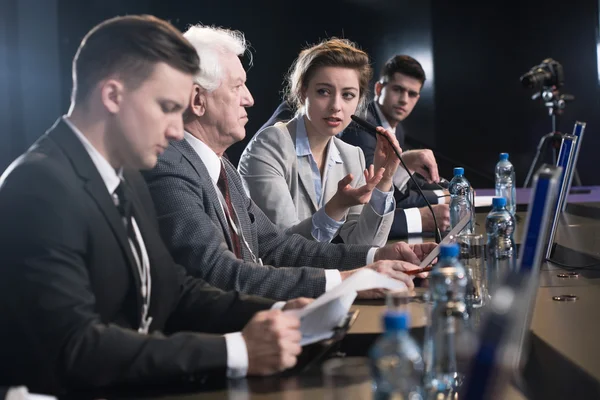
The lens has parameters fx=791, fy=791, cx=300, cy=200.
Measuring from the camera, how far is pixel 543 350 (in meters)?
1.34

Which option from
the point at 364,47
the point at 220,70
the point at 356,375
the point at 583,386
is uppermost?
the point at 364,47

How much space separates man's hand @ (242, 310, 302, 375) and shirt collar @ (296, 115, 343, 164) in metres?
1.82

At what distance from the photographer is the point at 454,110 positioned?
7352 mm

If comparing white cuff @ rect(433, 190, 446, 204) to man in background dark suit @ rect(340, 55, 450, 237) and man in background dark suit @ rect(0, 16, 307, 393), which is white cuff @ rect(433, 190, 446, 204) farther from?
man in background dark suit @ rect(0, 16, 307, 393)

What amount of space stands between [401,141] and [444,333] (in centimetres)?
336

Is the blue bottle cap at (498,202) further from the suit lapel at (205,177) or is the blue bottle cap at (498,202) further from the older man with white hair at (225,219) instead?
the suit lapel at (205,177)

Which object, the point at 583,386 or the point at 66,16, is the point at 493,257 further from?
the point at 66,16

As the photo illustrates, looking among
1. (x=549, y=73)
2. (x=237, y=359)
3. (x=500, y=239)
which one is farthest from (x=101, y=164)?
(x=549, y=73)

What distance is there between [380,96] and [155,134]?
3289 millimetres

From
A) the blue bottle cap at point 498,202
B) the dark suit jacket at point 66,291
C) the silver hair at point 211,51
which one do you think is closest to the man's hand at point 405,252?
the blue bottle cap at point 498,202

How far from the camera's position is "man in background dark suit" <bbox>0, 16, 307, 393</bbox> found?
1172mm

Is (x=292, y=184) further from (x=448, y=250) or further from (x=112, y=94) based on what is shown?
(x=448, y=250)

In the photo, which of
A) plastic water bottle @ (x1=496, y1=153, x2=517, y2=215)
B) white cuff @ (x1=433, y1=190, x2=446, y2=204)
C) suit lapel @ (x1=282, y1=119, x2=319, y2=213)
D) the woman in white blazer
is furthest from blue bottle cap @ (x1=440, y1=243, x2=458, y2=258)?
white cuff @ (x1=433, y1=190, x2=446, y2=204)

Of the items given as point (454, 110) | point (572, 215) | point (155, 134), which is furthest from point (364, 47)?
point (155, 134)
